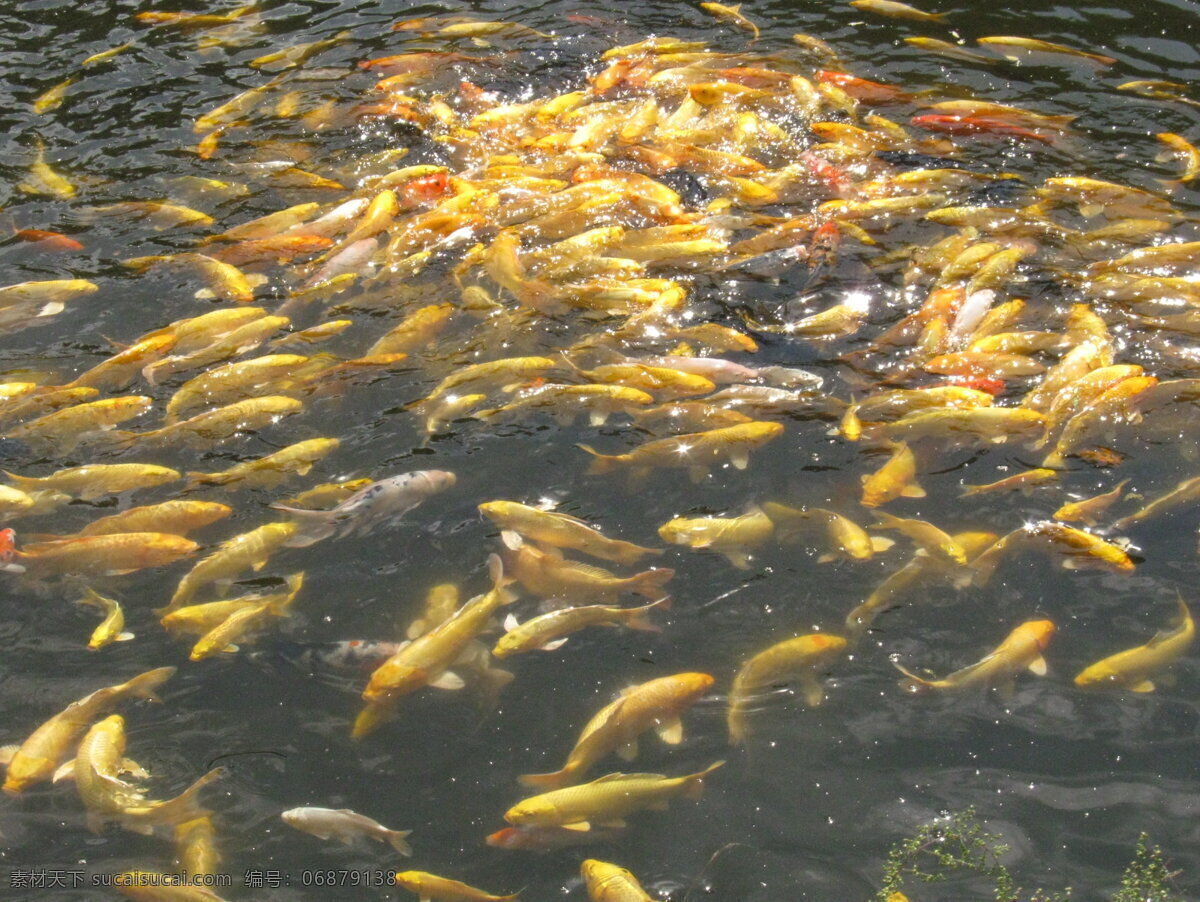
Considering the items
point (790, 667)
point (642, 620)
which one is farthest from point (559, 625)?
point (790, 667)

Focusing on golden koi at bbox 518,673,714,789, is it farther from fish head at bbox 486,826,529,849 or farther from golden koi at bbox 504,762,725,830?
fish head at bbox 486,826,529,849

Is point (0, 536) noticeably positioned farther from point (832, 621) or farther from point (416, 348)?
point (832, 621)

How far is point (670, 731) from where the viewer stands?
4.42 m

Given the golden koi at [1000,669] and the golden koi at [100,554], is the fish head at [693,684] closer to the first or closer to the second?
the golden koi at [1000,669]

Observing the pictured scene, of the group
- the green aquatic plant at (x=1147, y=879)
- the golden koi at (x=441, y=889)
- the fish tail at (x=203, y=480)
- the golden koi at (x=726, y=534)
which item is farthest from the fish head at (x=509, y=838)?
the fish tail at (x=203, y=480)

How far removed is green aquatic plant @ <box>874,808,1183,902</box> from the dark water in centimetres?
5

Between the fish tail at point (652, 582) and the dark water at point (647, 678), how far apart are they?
0.09m

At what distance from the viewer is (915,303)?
651 centimetres

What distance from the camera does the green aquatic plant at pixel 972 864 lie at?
386 cm

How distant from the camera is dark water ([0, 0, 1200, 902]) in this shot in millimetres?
4090

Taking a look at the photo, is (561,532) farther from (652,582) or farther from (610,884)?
(610,884)

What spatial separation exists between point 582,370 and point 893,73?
4957 millimetres

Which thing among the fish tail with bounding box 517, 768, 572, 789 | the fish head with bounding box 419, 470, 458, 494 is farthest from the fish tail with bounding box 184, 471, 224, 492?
the fish tail with bounding box 517, 768, 572, 789

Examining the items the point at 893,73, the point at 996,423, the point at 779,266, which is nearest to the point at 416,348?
the point at 779,266
